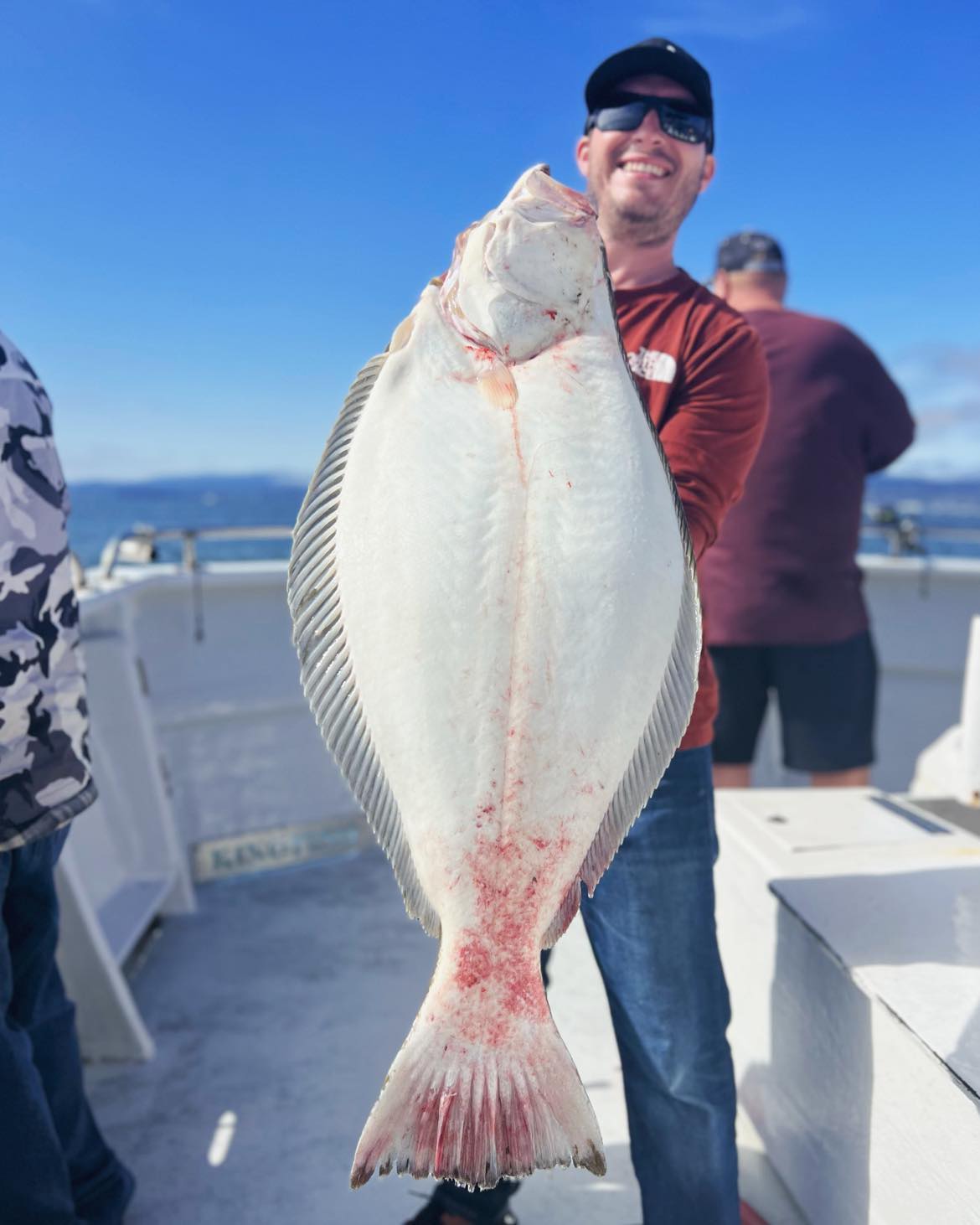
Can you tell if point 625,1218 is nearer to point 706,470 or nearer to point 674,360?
A: point 706,470

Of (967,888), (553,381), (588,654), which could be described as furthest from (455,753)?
(967,888)

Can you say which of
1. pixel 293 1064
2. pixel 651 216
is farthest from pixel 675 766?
pixel 293 1064

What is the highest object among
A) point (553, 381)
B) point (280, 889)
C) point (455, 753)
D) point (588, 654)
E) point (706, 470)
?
point (553, 381)

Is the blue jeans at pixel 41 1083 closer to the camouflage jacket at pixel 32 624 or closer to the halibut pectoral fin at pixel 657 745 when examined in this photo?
the camouflage jacket at pixel 32 624

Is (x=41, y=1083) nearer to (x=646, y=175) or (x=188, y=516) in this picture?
(x=646, y=175)

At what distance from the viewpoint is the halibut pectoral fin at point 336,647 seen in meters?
1.19

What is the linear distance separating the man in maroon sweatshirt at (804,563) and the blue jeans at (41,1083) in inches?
80.2

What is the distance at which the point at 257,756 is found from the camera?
3.74m

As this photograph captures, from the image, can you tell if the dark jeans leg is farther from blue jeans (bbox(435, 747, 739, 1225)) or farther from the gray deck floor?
the gray deck floor

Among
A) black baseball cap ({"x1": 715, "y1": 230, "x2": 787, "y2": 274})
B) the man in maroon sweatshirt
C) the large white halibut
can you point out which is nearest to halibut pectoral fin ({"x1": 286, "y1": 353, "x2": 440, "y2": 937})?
the large white halibut

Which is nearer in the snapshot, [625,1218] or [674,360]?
[674,360]

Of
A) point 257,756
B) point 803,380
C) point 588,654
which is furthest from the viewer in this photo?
point 257,756

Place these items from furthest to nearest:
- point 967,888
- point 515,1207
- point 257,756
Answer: point 257,756 < point 515,1207 < point 967,888

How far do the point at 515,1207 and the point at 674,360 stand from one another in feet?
5.70
